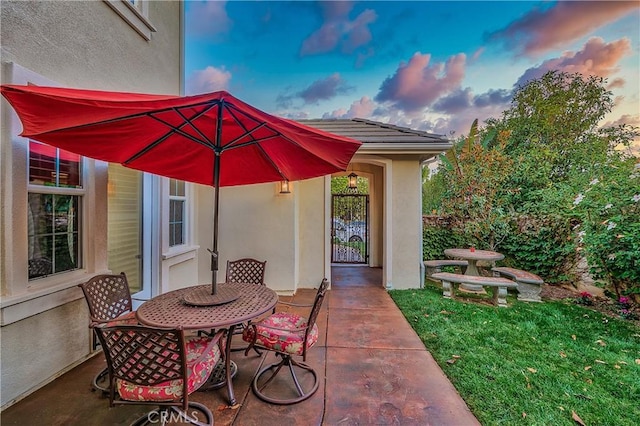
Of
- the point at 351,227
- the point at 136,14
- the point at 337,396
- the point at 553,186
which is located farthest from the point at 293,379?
the point at 553,186

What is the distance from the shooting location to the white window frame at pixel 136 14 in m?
3.79

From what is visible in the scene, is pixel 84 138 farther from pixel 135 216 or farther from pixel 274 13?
pixel 274 13

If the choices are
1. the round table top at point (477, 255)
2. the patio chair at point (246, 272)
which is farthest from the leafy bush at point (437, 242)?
the patio chair at point (246, 272)

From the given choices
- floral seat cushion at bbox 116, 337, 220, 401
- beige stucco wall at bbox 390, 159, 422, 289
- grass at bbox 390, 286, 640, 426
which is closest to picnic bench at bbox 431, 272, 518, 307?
grass at bbox 390, 286, 640, 426

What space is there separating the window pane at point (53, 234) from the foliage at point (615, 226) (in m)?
8.93

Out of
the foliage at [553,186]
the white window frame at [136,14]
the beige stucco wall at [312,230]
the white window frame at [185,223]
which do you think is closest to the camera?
the white window frame at [136,14]

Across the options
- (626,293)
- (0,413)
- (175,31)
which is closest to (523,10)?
(626,293)

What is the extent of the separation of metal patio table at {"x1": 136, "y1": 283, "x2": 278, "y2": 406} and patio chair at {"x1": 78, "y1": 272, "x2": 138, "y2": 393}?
0.47 metres

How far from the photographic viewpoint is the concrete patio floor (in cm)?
247

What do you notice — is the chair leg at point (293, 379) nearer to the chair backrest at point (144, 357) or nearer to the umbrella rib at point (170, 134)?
the chair backrest at point (144, 357)

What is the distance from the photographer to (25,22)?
8.63ft

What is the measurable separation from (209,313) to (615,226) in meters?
7.35

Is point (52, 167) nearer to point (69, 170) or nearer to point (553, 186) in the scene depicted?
point (69, 170)

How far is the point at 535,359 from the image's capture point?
11.7 feet
